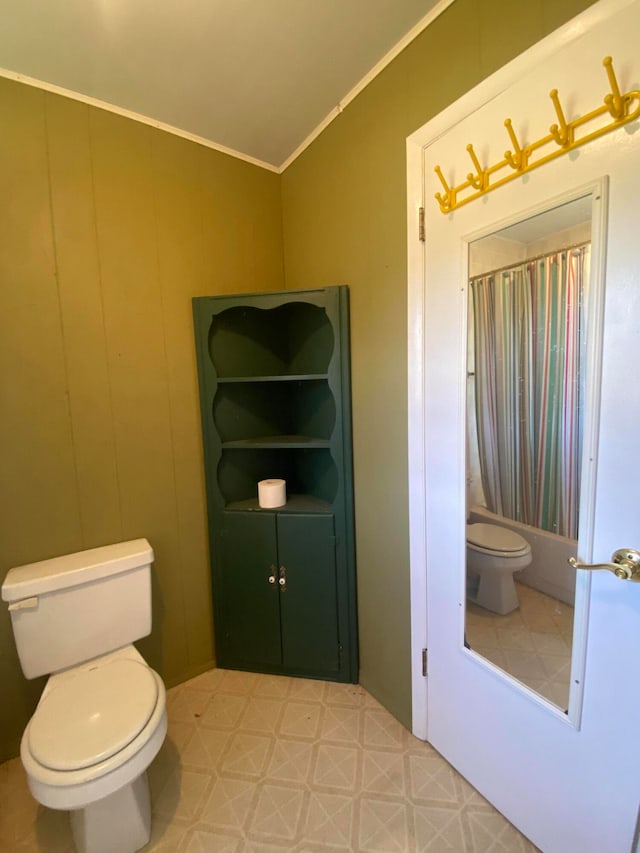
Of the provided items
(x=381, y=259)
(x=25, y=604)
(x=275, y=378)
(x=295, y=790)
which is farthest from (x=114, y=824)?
(x=381, y=259)

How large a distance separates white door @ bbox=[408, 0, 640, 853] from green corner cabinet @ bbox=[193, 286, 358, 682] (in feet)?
1.30

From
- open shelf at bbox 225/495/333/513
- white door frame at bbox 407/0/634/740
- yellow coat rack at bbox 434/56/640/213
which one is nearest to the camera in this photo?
yellow coat rack at bbox 434/56/640/213

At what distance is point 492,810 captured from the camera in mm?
1145

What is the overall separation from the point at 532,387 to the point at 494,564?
21.7 inches

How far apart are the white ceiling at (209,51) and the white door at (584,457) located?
1.29ft

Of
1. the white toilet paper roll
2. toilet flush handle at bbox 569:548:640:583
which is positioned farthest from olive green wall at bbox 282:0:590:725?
toilet flush handle at bbox 569:548:640:583

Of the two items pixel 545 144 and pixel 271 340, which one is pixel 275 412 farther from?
pixel 545 144

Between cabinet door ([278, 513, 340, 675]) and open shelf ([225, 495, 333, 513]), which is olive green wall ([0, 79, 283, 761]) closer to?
open shelf ([225, 495, 333, 513])

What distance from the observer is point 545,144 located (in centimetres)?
86

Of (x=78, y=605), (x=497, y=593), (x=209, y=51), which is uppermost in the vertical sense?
(x=209, y=51)

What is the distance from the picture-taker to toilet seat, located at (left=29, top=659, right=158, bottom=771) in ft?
3.14

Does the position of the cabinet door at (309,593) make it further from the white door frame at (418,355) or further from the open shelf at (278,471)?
the white door frame at (418,355)

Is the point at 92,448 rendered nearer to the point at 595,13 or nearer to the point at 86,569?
the point at 86,569

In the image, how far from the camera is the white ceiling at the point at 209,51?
1.07 m
